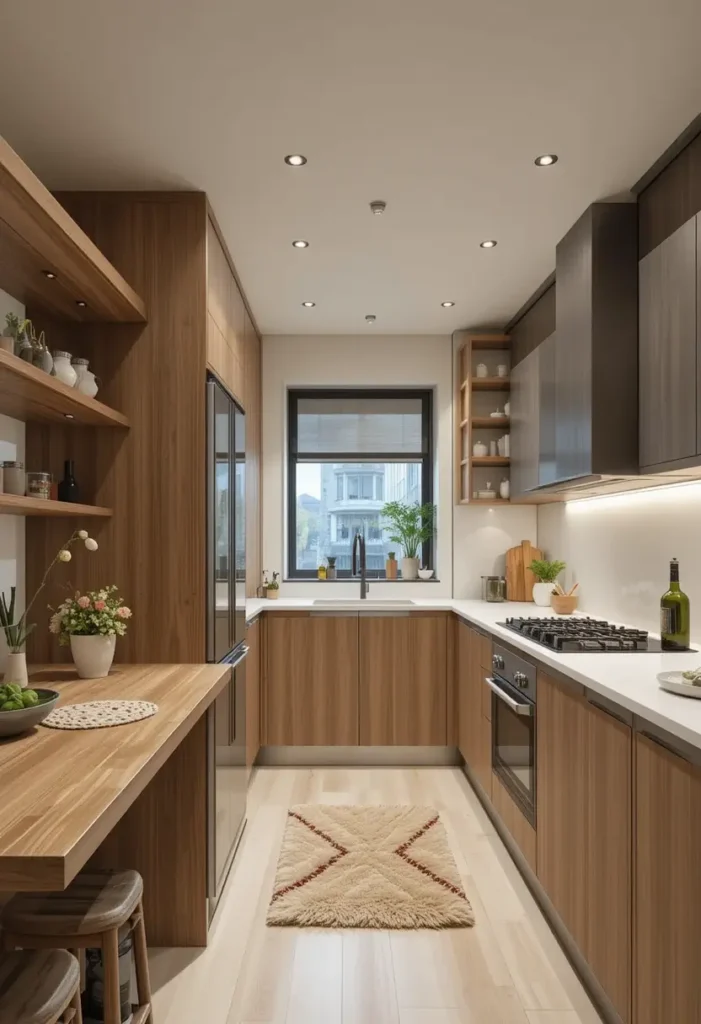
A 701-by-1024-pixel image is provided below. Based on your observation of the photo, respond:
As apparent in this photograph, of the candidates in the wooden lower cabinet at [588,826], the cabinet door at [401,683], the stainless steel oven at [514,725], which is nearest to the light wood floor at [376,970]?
the wooden lower cabinet at [588,826]

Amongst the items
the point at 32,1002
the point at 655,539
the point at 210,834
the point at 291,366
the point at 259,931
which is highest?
the point at 291,366

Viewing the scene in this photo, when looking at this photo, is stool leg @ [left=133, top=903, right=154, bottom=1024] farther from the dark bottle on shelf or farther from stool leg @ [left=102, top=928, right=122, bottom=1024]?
the dark bottle on shelf

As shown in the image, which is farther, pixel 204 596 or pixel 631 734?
pixel 204 596

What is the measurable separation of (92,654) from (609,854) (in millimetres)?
1631

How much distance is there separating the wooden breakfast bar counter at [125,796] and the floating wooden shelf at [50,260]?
1.25 m

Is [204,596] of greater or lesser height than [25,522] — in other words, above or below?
below

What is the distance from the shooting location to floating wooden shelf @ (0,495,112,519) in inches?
76.9

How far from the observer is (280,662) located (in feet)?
13.6

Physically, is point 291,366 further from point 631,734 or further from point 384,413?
point 631,734

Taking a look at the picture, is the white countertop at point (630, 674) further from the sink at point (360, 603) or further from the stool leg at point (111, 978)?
the stool leg at point (111, 978)

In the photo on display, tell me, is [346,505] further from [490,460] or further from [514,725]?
[514,725]

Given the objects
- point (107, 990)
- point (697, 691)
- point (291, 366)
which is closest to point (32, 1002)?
point (107, 990)

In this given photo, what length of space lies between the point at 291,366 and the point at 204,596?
2568mm

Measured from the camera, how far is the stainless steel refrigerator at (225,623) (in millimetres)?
2617
